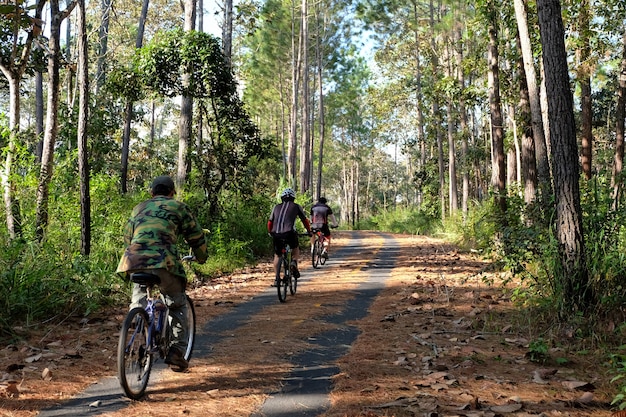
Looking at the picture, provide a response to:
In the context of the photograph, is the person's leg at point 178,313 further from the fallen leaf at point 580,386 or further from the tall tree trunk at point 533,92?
the tall tree trunk at point 533,92

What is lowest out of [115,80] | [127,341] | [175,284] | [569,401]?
[569,401]

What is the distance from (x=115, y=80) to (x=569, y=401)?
12219 mm

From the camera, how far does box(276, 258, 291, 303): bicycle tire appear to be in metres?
8.71

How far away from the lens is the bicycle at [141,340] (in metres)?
4.02

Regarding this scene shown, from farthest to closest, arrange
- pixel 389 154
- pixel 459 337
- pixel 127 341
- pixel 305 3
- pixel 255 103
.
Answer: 1. pixel 389 154
2. pixel 255 103
3. pixel 305 3
4. pixel 459 337
5. pixel 127 341

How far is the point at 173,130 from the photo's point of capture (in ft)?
179

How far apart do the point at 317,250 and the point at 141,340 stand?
10007mm

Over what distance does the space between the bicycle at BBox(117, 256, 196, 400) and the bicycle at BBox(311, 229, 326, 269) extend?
940 centimetres

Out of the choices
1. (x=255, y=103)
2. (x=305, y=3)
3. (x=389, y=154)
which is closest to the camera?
(x=305, y=3)

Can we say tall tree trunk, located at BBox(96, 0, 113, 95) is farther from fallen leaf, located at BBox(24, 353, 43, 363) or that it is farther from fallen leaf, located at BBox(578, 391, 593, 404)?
fallen leaf, located at BBox(578, 391, 593, 404)

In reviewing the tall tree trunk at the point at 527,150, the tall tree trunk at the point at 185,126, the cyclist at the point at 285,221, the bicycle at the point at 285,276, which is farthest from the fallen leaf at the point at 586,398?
the tall tree trunk at the point at 185,126

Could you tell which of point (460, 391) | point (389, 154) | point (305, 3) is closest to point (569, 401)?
point (460, 391)

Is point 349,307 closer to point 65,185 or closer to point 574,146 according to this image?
point 574,146

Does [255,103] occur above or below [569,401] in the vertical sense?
above
